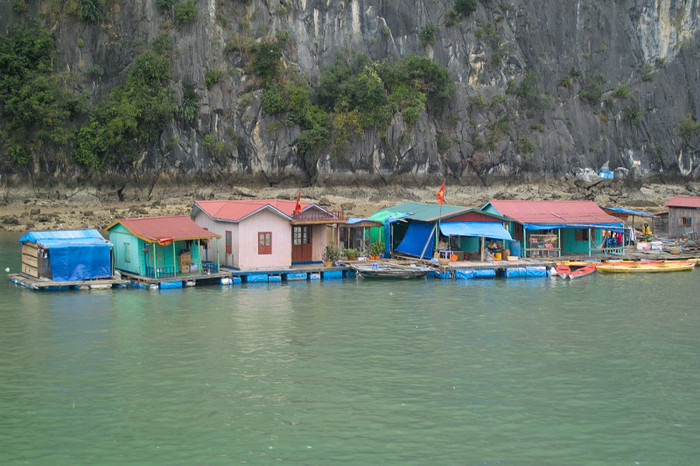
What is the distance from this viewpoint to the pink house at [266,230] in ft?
111

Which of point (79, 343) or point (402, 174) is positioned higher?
point (402, 174)

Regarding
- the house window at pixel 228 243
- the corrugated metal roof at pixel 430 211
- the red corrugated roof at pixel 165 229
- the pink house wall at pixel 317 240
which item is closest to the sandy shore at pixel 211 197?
the corrugated metal roof at pixel 430 211

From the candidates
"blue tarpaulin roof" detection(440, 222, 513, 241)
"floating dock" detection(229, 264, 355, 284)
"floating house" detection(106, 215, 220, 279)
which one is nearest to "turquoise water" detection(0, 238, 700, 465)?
"floating house" detection(106, 215, 220, 279)

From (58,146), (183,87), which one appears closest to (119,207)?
(58,146)

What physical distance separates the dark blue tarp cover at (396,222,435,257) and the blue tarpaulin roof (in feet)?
2.81

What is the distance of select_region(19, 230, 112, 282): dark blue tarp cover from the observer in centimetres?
3067

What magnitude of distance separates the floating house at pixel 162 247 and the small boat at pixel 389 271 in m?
6.18

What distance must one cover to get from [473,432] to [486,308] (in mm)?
12688

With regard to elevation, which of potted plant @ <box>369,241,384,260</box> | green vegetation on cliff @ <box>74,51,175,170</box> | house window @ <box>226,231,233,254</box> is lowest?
potted plant @ <box>369,241,384,260</box>

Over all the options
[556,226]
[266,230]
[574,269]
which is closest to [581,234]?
[556,226]

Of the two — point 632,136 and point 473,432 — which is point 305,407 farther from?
point 632,136

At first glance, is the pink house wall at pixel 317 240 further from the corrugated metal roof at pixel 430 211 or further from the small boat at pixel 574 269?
the small boat at pixel 574 269

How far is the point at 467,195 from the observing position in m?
71.9

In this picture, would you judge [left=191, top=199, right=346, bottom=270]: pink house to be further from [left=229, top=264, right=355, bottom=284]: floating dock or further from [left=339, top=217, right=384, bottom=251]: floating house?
[left=339, top=217, right=384, bottom=251]: floating house
